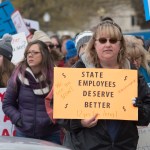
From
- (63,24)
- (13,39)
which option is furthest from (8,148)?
(63,24)

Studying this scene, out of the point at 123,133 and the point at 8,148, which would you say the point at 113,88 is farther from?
the point at 8,148

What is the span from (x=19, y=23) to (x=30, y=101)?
17.9 ft

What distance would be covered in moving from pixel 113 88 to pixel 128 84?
129 mm

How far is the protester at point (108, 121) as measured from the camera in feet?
17.9

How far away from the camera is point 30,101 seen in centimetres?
670

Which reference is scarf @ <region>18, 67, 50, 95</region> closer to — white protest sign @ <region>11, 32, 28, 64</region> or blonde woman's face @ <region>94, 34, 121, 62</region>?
blonde woman's face @ <region>94, 34, 121, 62</region>

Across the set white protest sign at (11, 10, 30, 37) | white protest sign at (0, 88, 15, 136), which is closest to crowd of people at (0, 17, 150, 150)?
white protest sign at (0, 88, 15, 136)

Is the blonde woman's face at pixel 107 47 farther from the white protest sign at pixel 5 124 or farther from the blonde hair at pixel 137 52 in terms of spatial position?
the white protest sign at pixel 5 124

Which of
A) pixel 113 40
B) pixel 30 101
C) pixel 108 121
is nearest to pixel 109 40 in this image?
pixel 113 40

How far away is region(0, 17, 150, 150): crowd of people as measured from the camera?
549 cm

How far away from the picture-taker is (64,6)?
46156 millimetres

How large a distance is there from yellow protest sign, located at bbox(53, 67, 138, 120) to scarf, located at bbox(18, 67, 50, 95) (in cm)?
121

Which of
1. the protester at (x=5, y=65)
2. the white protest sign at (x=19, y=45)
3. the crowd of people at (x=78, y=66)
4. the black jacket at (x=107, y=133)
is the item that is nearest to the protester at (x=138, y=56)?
the crowd of people at (x=78, y=66)

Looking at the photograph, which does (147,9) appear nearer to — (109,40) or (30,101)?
(30,101)
